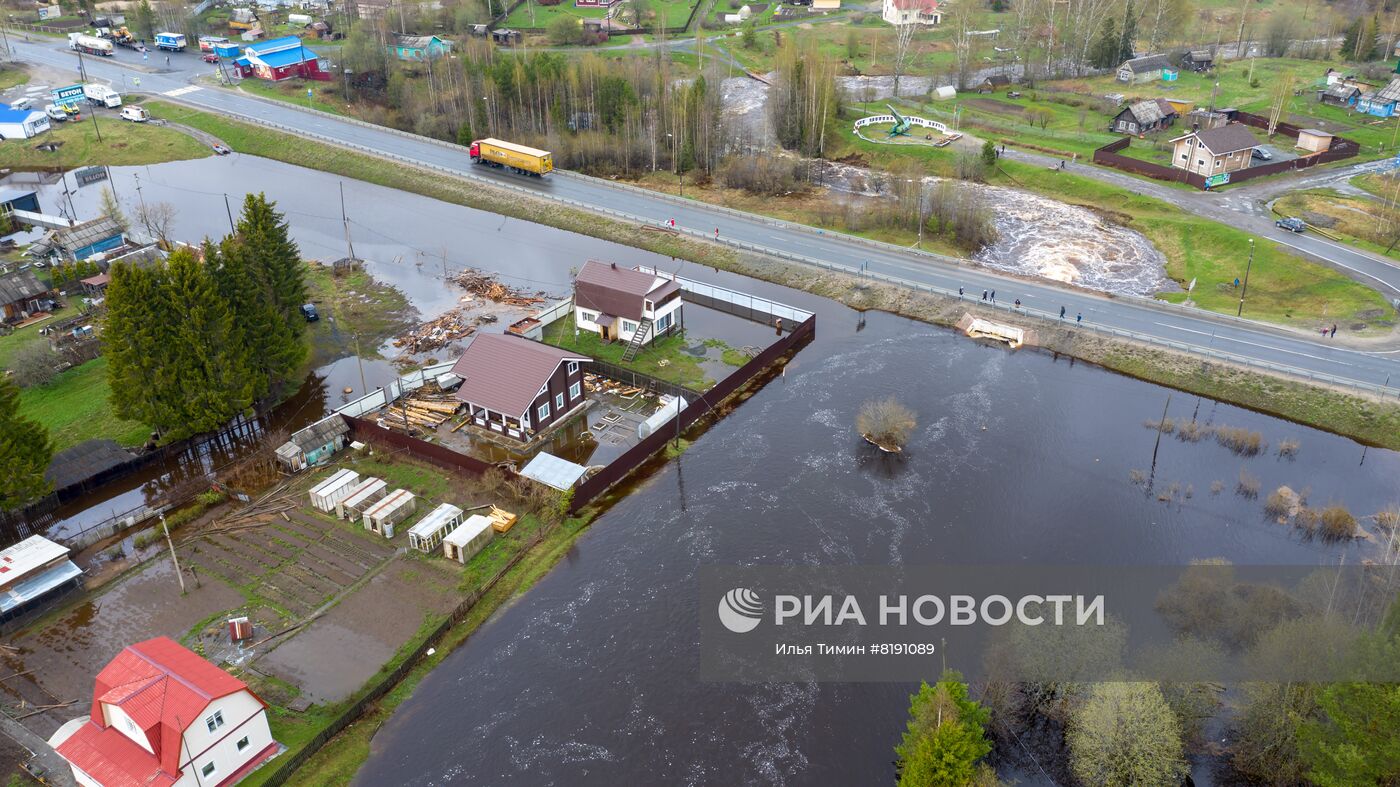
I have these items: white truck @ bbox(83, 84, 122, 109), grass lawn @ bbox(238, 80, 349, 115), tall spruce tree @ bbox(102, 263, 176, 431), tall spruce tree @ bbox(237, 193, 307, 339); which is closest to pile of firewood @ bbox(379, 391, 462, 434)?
tall spruce tree @ bbox(237, 193, 307, 339)

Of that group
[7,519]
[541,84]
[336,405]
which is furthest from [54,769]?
[541,84]

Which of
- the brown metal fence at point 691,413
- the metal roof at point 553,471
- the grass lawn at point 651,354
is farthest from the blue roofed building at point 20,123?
the brown metal fence at point 691,413

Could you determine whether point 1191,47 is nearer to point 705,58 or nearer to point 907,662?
point 705,58

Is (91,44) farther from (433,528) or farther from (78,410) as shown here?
(433,528)

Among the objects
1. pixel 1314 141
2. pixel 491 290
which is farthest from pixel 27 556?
pixel 1314 141

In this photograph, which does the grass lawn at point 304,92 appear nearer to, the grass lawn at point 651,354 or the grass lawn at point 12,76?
the grass lawn at point 12,76

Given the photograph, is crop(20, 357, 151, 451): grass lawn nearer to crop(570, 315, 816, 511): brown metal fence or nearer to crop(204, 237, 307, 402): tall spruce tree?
crop(204, 237, 307, 402): tall spruce tree
